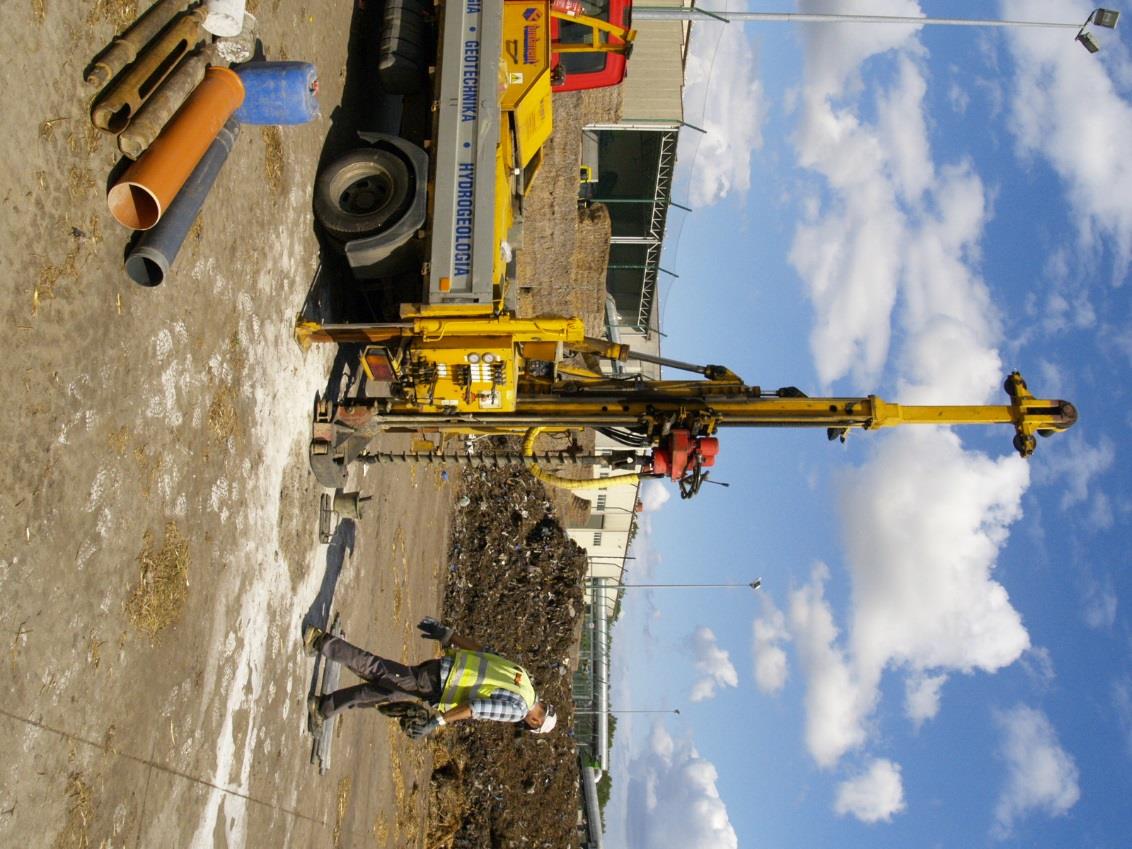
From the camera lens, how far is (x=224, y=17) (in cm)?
514

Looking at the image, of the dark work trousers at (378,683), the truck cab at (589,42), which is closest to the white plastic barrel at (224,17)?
the truck cab at (589,42)

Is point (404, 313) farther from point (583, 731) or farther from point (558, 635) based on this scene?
point (583, 731)

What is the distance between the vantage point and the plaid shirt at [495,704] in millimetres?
7496

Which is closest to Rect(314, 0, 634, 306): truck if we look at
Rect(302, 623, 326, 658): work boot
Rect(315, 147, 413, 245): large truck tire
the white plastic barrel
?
Rect(315, 147, 413, 245): large truck tire

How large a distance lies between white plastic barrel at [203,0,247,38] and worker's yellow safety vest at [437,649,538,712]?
5294 millimetres

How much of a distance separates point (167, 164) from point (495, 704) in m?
5.18

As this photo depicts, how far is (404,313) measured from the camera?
665cm

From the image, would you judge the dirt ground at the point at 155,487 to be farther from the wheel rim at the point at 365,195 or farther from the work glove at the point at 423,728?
the work glove at the point at 423,728

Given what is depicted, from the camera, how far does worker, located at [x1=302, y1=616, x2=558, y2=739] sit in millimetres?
7395

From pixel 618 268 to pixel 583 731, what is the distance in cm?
1628

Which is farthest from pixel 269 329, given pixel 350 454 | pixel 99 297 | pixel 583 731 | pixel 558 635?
pixel 583 731

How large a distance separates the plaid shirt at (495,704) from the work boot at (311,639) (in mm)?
1095

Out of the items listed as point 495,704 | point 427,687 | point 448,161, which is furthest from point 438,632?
point 448,161

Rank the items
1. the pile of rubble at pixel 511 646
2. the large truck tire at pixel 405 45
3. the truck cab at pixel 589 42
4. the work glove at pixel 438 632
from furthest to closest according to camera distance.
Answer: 1. the pile of rubble at pixel 511 646
2. the truck cab at pixel 589 42
3. the large truck tire at pixel 405 45
4. the work glove at pixel 438 632
